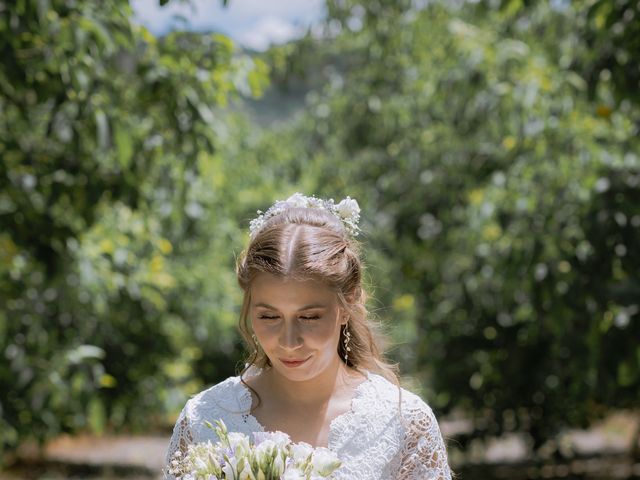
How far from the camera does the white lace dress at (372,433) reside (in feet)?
8.15

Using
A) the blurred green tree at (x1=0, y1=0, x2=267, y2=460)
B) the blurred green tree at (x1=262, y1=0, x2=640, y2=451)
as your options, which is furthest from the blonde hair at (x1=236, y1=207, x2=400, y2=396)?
the blurred green tree at (x1=262, y1=0, x2=640, y2=451)

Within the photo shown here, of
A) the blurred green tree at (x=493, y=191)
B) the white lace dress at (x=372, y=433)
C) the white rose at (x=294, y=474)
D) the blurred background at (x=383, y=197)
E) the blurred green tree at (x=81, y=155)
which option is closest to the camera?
the white rose at (x=294, y=474)

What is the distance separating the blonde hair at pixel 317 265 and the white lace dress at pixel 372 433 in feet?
0.47

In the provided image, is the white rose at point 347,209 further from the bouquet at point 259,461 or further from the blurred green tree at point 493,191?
the blurred green tree at point 493,191

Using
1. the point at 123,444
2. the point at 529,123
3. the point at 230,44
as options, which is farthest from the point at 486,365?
the point at 123,444

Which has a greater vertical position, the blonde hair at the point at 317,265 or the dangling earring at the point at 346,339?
the blonde hair at the point at 317,265

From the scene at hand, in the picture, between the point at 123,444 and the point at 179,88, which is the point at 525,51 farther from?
the point at 123,444

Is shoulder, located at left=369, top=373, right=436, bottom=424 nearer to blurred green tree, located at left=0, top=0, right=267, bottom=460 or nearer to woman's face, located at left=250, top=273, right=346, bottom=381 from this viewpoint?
woman's face, located at left=250, top=273, right=346, bottom=381

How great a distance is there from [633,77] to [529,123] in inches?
64.3

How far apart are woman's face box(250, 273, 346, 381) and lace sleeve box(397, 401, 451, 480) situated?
0.95ft

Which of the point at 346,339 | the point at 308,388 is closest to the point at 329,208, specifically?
the point at 346,339

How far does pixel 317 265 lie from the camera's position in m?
2.42

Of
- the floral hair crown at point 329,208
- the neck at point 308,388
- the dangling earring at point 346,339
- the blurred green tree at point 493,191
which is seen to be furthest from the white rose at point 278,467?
the blurred green tree at point 493,191

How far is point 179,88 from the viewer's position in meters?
4.56
